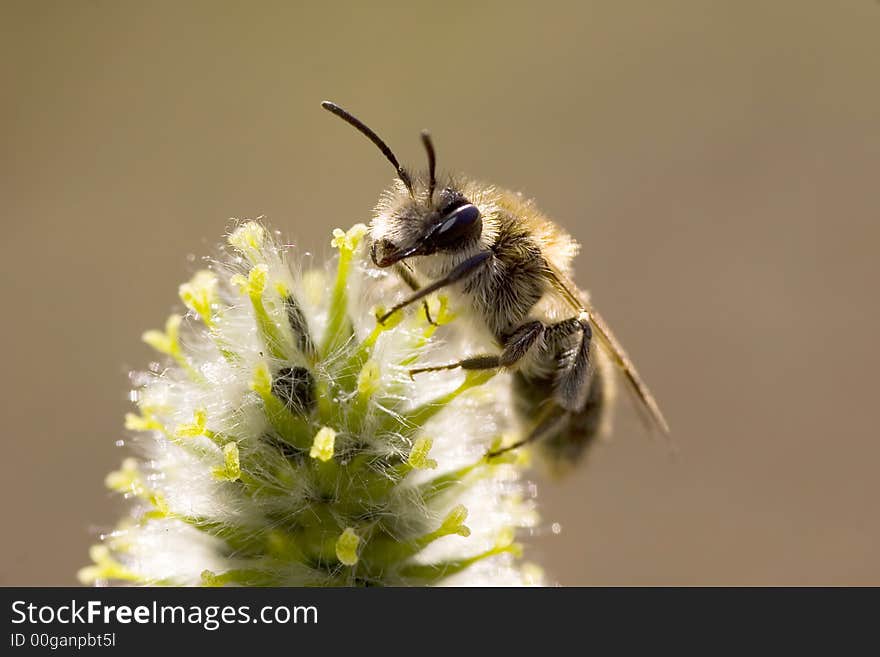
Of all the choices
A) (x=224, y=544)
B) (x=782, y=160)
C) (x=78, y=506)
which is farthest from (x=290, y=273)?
(x=782, y=160)

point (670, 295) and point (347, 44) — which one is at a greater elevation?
point (347, 44)

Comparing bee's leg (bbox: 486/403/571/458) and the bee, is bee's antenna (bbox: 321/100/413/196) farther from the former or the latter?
bee's leg (bbox: 486/403/571/458)

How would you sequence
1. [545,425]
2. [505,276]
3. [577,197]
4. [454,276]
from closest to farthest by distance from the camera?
[454,276]
[505,276]
[545,425]
[577,197]

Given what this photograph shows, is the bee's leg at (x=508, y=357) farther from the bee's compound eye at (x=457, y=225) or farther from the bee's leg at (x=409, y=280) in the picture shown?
the bee's compound eye at (x=457, y=225)

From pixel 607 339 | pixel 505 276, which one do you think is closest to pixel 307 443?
pixel 505 276

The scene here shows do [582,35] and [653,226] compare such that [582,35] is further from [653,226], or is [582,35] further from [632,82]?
[653,226]

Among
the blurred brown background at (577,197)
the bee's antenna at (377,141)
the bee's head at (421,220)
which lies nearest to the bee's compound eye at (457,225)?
the bee's head at (421,220)

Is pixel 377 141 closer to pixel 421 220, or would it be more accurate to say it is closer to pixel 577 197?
pixel 421 220
